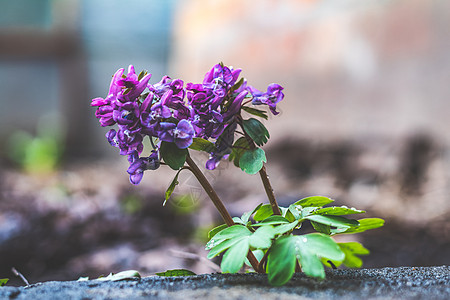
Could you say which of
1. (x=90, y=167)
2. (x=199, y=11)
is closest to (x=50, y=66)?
(x=90, y=167)

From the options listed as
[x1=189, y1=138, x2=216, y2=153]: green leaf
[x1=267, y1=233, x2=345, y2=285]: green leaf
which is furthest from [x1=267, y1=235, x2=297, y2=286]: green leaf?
[x1=189, y1=138, x2=216, y2=153]: green leaf

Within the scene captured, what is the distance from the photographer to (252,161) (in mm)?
685

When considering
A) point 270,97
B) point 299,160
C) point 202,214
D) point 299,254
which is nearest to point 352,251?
point 299,254

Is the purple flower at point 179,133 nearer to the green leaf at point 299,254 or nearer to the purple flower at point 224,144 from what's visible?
the purple flower at point 224,144

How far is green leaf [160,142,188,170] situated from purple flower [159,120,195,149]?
3 centimetres

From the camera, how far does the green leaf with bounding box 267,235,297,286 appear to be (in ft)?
1.94

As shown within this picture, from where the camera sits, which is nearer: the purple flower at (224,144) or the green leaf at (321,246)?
the green leaf at (321,246)

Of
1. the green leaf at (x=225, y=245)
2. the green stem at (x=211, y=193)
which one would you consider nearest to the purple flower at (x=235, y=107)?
the green stem at (x=211, y=193)

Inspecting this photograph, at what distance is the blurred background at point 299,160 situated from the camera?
1854 mm

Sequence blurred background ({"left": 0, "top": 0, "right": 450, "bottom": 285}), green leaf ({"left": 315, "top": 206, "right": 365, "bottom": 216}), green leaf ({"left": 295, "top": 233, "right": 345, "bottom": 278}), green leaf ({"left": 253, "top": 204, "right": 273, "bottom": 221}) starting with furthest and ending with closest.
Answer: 1. blurred background ({"left": 0, "top": 0, "right": 450, "bottom": 285})
2. green leaf ({"left": 253, "top": 204, "right": 273, "bottom": 221})
3. green leaf ({"left": 315, "top": 206, "right": 365, "bottom": 216})
4. green leaf ({"left": 295, "top": 233, "right": 345, "bottom": 278})

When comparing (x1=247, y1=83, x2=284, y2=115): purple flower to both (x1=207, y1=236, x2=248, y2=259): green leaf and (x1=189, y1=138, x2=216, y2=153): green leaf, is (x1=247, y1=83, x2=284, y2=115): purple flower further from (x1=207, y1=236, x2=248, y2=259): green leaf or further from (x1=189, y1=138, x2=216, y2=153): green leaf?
(x1=207, y1=236, x2=248, y2=259): green leaf

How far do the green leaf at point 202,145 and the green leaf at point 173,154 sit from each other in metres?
0.04

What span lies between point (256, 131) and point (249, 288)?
0.25m

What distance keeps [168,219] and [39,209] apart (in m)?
0.78
